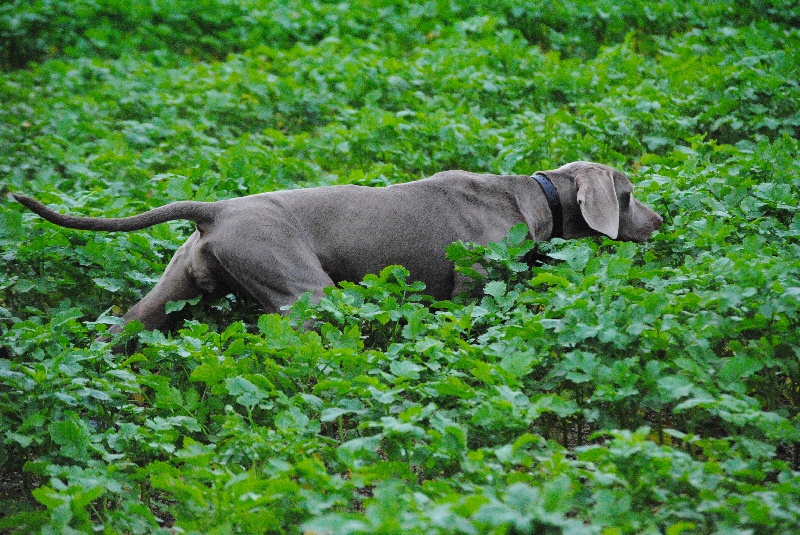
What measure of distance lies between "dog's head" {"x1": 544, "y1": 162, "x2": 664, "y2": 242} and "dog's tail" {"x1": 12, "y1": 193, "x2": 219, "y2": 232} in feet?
6.90

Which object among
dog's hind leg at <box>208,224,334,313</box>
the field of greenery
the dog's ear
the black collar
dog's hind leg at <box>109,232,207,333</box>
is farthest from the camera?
the black collar

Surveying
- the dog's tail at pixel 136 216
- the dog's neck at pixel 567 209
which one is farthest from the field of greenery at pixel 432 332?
the dog's tail at pixel 136 216

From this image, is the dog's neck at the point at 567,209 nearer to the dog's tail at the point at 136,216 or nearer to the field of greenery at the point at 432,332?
the field of greenery at the point at 432,332

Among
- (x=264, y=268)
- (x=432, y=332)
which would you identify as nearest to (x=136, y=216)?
(x=264, y=268)

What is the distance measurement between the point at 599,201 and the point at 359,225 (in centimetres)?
143

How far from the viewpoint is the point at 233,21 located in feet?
40.2

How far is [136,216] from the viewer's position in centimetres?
495

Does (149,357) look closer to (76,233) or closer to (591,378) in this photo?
(76,233)

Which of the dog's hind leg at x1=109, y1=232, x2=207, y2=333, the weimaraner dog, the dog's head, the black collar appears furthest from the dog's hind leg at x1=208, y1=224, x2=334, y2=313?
the dog's head

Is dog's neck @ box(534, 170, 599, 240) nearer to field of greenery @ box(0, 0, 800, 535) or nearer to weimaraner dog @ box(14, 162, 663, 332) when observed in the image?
weimaraner dog @ box(14, 162, 663, 332)

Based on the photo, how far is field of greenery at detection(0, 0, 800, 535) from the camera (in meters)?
3.11

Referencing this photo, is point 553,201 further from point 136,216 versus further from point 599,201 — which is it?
point 136,216

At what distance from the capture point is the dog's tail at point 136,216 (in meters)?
4.88

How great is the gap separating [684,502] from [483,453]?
0.70 m
